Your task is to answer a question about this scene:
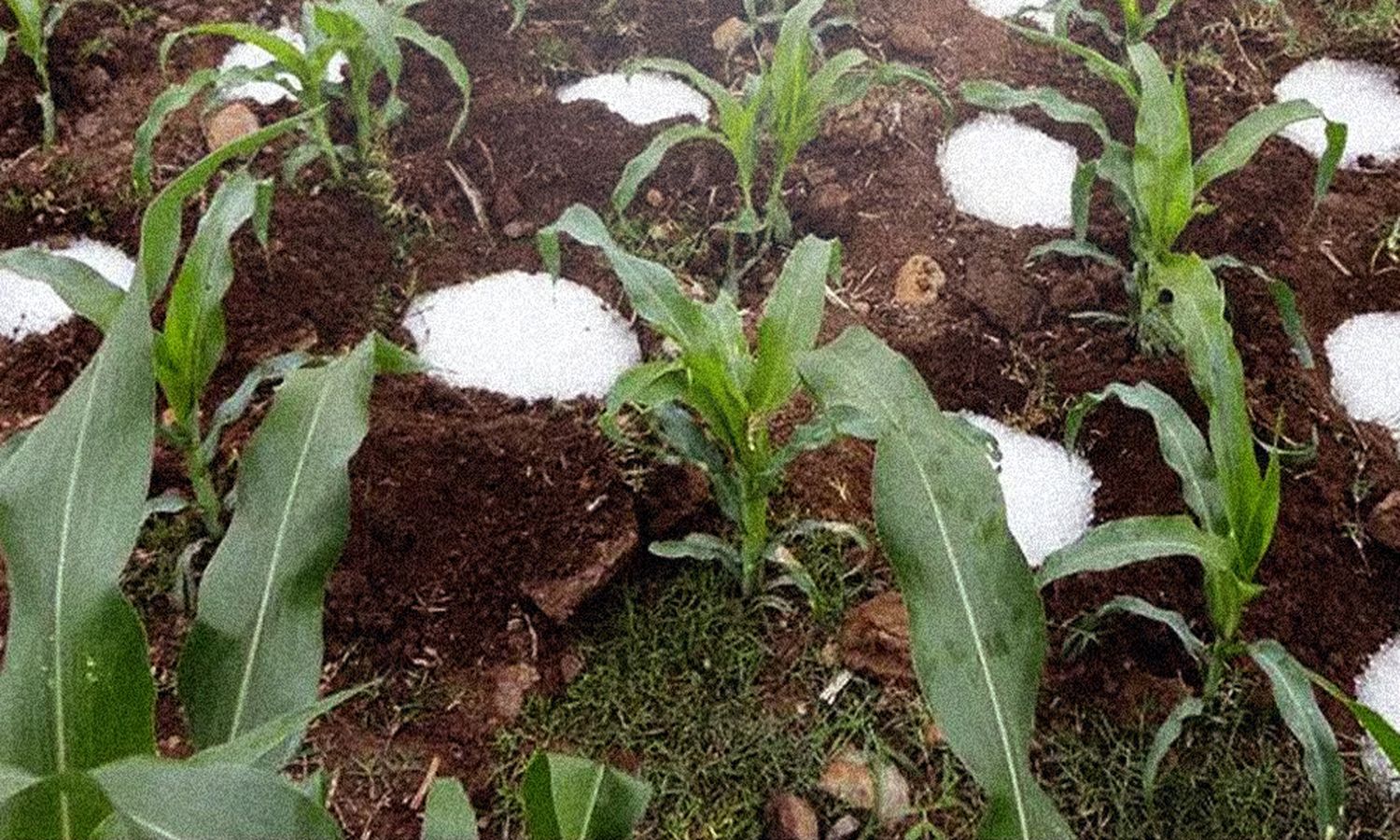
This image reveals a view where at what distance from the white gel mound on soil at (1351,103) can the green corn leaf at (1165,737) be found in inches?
44.5

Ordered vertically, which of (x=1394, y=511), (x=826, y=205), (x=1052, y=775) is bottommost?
(x=1052, y=775)

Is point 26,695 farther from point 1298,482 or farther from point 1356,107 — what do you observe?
point 1356,107

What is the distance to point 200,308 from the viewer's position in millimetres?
1409

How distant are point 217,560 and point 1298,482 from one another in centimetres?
128

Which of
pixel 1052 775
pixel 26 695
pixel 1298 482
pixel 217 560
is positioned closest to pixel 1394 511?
pixel 1298 482

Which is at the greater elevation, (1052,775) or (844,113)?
(844,113)

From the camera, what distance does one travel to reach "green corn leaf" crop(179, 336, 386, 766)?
1141 millimetres

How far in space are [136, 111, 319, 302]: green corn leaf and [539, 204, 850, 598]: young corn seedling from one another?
377 millimetres

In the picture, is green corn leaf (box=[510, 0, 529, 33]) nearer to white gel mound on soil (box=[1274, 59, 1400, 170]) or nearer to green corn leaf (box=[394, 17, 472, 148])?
green corn leaf (box=[394, 17, 472, 148])

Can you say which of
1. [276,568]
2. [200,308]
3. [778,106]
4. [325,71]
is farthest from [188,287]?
[778,106]

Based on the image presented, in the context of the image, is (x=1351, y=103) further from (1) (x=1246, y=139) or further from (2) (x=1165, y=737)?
(2) (x=1165, y=737)

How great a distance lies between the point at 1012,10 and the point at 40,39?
1.62 m

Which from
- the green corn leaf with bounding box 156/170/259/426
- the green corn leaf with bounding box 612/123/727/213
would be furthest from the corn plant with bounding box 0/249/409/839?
the green corn leaf with bounding box 612/123/727/213

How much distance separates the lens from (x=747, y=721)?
1456 mm
